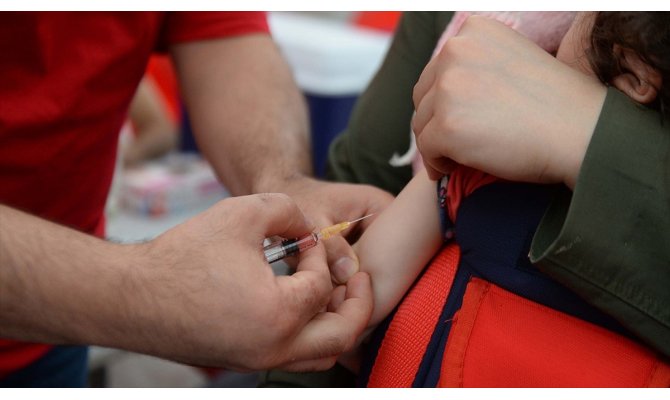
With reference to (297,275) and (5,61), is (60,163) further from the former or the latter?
(297,275)

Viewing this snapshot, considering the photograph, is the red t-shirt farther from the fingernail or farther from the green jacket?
the green jacket

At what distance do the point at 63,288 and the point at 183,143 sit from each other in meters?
2.20

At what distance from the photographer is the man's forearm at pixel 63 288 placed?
→ 73 centimetres

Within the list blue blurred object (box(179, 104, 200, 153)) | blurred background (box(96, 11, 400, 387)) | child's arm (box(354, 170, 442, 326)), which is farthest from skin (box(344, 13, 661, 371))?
blue blurred object (box(179, 104, 200, 153))

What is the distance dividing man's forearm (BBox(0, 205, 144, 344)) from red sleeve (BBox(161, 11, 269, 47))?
25.6 inches

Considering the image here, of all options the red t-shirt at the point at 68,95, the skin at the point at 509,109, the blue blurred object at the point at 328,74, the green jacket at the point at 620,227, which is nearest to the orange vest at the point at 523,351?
the green jacket at the point at 620,227

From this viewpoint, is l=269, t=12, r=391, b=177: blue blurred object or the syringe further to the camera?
l=269, t=12, r=391, b=177: blue blurred object

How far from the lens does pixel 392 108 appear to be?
0.98 metres

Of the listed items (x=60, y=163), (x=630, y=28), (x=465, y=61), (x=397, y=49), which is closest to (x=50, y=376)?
(x=60, y=163)

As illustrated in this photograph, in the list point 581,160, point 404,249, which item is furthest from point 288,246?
point 581,160

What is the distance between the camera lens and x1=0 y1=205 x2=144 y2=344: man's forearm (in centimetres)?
73

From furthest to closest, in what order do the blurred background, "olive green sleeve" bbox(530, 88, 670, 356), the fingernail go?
the blurred background < the fingernail < "olive green sleeve" bbox(530, 88, 670, 356)

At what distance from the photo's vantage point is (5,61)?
3.46ft
